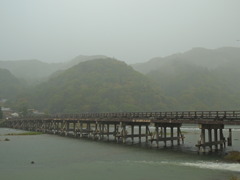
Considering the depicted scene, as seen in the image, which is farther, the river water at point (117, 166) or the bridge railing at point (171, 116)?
the bridge railing at point (171, 116)

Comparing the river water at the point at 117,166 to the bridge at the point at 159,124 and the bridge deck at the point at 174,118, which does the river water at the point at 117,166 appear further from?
the bridge deck at the point at 174,118

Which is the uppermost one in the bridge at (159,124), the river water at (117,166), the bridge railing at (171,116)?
the bridge railing at (171,116)

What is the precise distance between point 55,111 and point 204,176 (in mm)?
168810

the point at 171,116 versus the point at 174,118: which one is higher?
the point at 171,116

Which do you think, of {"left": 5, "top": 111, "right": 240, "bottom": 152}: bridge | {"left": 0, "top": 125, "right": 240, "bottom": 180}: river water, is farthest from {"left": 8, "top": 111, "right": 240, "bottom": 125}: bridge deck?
{"left": 0, "top": 125, "right": 240, "bottom": 180}: river water

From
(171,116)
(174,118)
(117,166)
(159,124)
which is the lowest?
(117,166)

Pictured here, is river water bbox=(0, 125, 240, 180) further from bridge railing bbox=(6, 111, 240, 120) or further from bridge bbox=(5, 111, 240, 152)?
bridge railing bbox=(6, 111, 240, 120)

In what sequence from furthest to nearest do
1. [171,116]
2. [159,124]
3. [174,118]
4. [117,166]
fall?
[159,124]
[171,116]
[174,118]
[117,166]

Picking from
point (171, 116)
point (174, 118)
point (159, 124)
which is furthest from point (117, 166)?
point (159, 124)

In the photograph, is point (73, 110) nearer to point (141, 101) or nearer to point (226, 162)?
point (141, 101)

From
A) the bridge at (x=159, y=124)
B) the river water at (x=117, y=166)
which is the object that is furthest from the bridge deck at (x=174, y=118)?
the river water at (x=117, y=166)

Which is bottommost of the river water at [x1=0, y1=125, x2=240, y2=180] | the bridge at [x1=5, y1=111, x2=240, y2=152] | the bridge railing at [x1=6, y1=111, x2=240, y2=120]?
Result: the river water at [x1=0, y1=125, x2=240, y2=180]

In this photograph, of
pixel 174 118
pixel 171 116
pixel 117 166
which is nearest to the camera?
pixel 117 166

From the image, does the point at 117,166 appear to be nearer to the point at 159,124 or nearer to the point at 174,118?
the point at 174,118
